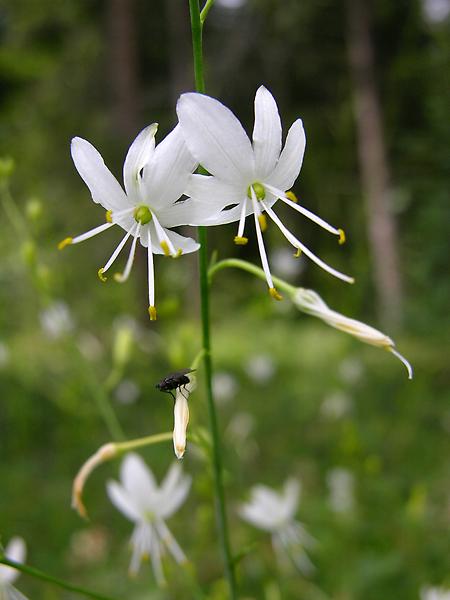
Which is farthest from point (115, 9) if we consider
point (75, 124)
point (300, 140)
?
point (300, 140)

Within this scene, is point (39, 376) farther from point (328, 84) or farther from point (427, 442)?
point (328, 84)

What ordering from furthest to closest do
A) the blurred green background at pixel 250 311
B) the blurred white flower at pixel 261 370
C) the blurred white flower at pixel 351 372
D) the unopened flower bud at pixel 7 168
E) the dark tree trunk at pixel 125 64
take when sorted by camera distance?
the dark tree trunk at pixel 125 64, the blurred white flower at pixel 261 370, the blurred white flower at pixel 351 372, the blurred green background at pixel 250 311, the unopened flower bud at pixel 7 168

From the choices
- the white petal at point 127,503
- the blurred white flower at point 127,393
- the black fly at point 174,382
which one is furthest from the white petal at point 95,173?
the blurred white flower at point 127,393

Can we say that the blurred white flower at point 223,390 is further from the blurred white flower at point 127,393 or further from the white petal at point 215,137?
the white petal at point 215,137

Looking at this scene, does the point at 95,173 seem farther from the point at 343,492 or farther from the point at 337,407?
the point at 337,407

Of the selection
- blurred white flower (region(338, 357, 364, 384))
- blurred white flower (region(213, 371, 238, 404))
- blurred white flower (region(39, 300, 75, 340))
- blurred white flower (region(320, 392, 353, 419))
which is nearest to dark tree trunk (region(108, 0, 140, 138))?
blurred white flower (region(213, 371, 238, 404))

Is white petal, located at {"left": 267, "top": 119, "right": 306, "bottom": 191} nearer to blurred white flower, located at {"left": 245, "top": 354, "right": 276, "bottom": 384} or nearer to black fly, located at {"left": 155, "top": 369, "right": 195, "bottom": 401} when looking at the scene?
black fly, located at {"left": 155, "top": 369, "right": 195, "bottom": 401}
